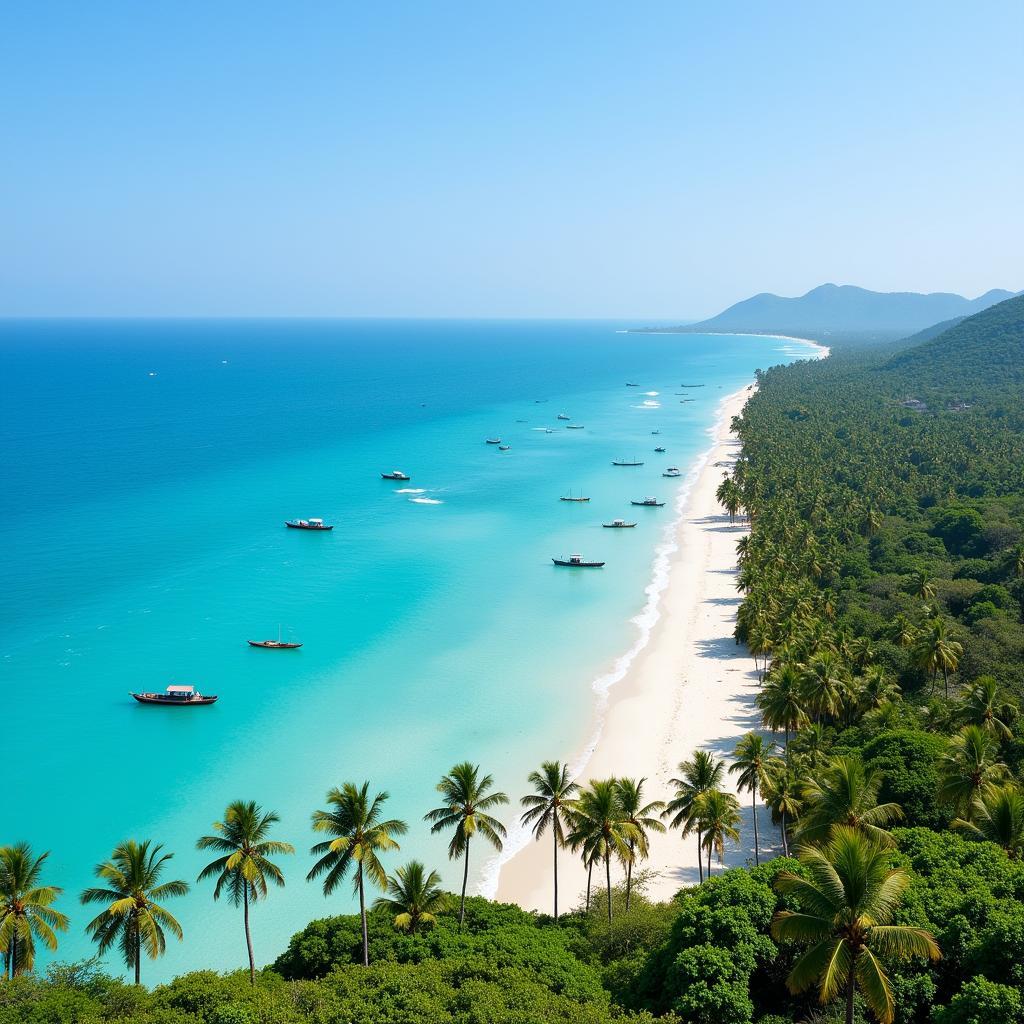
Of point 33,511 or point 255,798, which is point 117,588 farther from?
point 255,798

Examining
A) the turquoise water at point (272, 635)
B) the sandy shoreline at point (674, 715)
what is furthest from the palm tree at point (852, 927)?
the turquoise water at point (272, 635)

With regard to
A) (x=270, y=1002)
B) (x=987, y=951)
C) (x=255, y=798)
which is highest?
(x=987, y=951)

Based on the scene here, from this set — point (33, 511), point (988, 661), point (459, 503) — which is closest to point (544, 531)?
point (459, 503)

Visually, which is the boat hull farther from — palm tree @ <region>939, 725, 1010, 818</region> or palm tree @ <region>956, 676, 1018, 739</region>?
palm tree @ <region>956, 676, 1018, 739</region>

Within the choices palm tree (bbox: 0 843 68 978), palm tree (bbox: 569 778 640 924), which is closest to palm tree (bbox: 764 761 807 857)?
palm tree (bbox: 569 778 640 924)

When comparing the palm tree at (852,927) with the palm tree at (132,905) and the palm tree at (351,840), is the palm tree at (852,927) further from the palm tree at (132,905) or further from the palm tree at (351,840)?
the palm tree at (132,905)
